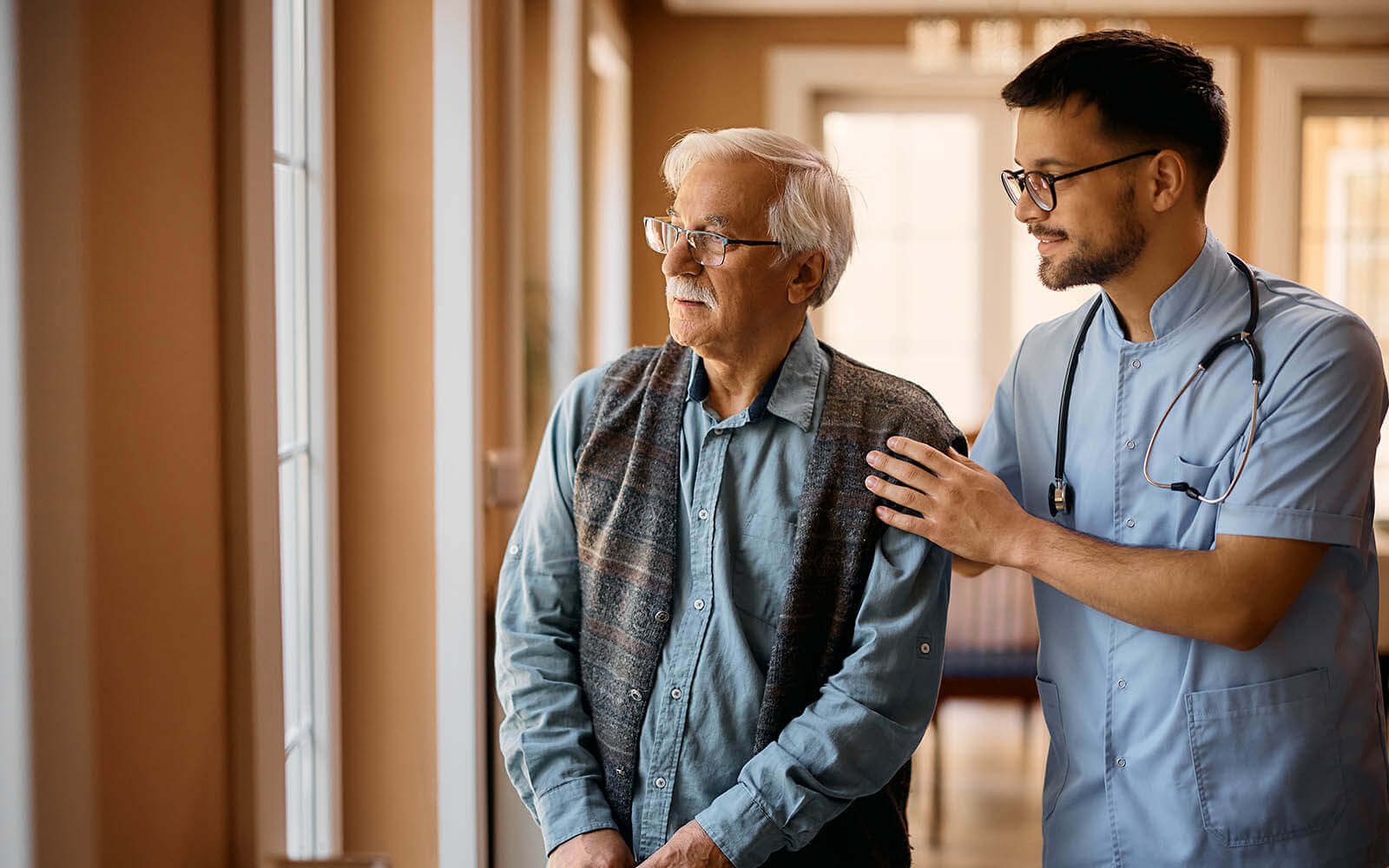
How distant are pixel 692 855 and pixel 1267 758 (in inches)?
27.3

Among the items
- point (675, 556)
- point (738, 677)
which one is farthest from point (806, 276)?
point (738, 677)

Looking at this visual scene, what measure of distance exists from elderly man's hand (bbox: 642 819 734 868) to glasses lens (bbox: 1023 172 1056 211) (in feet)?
2.84

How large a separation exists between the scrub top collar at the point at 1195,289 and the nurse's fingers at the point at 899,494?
0.40m

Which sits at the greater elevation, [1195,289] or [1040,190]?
[1040,190]

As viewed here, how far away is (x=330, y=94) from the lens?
183 cm

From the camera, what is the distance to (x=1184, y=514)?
1353mm

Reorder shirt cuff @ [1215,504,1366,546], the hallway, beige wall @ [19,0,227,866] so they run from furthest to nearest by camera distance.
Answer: the hallway
shirt cuff @ [1215,504,1366,546]
beige wall @ [19,0,227,866]

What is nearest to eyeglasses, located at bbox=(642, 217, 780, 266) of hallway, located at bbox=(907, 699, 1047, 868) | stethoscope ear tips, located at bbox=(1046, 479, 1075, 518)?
stethoscope ear tips, located at bbox=(1046, 479, 1075, 518)

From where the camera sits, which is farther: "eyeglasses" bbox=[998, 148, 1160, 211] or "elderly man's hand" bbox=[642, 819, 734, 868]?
"eyeglasses" bbox=[998, 148, 1160, 211]

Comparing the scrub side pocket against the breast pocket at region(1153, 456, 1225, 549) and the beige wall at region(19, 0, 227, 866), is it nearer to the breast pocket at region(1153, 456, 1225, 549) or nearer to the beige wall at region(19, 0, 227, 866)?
the breast pocket at region(1153, 456, 1225, 549)

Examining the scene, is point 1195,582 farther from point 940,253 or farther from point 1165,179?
point 940,253

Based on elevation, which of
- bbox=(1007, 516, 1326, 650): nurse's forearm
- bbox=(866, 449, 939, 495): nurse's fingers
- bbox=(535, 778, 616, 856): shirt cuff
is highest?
bbox=(866, 449, 939, 495): nurse's fingers

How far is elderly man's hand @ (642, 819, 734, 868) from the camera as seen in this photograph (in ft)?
4.12

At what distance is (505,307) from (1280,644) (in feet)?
5.02
